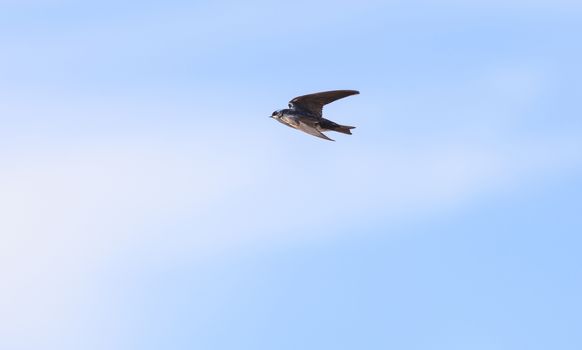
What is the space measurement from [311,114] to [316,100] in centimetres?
108

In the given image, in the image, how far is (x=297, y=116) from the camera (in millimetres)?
47406

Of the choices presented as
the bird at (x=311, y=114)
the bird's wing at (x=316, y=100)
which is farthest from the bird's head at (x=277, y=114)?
the bird's wing at (x=316, y=100)

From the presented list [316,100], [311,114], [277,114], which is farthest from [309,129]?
[316,100]

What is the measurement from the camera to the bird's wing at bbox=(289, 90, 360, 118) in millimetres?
48094

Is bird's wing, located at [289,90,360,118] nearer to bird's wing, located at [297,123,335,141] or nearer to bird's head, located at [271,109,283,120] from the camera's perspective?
bird's head, located at [271,109,283,120]

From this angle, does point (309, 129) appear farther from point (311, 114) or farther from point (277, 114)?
point (277, 114)

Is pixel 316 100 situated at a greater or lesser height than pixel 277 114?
greater

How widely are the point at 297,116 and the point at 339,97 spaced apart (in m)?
3.11

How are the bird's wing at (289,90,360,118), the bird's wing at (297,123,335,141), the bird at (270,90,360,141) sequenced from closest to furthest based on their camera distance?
the bird's wing at (297,123,335,141)
the bird at (270,90,360,141)
the bird's wing at (289,90,360,118)

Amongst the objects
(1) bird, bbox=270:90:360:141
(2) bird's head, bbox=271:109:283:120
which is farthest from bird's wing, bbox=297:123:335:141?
(2) bird's head, bbox=271:109:283:120

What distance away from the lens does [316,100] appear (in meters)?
48.4

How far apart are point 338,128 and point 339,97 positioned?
286cm

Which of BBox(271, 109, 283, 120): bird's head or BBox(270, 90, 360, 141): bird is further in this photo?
BBox(271, 109, 283, 120): bird's head

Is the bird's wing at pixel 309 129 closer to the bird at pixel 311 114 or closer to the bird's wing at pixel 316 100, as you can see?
the bird at pixel 311 114
